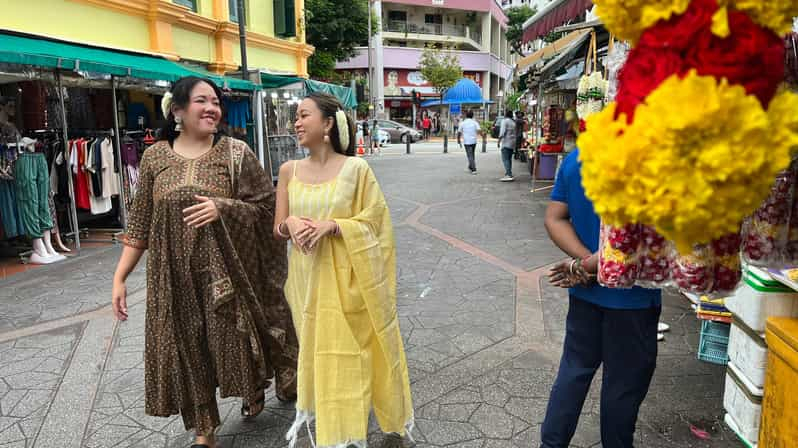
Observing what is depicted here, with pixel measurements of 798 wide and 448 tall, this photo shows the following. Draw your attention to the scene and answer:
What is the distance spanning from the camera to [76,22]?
9.27 metres

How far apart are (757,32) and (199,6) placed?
13.7 metres

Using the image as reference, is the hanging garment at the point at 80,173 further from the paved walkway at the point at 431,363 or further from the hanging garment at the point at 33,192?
the paved walkway at the point at 431,363

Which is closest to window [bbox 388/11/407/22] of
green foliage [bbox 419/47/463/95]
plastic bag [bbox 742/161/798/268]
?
green foliage [bbox 419/47/463/95]

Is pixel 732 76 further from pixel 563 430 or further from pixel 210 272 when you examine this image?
pixel 210 272

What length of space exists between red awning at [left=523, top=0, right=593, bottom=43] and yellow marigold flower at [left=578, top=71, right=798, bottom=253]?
13.4 feet

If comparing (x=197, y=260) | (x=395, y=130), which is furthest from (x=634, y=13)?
(x=395, y=130)

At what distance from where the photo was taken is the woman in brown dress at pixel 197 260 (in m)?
2.57

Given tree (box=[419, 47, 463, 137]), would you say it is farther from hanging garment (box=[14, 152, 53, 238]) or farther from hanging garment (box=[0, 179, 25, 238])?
hanging garment (box=[0, 179, 25, 238])

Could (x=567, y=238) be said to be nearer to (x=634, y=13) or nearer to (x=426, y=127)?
(x=634, y=13)

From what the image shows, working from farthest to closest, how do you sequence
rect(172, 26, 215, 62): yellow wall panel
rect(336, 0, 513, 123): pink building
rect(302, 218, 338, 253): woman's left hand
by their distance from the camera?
rect(336, 0, 513, 123): pink building < rect(172, 26, 215, 62): yellow wall panel < rect(302, 218, 338, 253): woman's left hand

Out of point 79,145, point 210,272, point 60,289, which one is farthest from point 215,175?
point 79,145

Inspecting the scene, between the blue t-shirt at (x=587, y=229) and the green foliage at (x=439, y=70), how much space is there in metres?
36.3

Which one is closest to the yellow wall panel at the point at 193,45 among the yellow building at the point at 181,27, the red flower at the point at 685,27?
the yellow building at the point at 181,27

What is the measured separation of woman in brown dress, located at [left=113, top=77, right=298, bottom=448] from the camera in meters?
2.57
